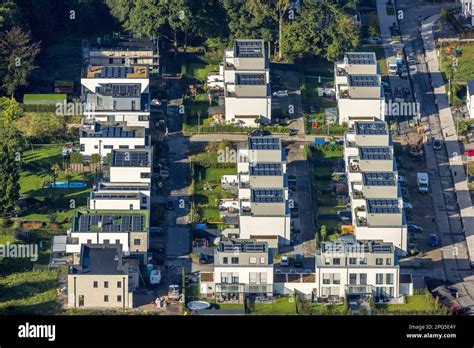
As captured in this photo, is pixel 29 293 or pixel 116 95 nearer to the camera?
pixel 29 293

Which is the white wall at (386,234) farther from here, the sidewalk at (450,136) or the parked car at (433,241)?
the sidewalk at (450,136)

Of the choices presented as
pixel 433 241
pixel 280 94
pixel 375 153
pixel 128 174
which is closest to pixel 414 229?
pixel 433 241

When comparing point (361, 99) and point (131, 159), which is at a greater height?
point (361, 99)

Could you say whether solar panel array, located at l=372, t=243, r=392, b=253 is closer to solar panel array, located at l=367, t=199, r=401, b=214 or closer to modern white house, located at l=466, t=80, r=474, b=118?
solar panel array, located at l=367, t=199, r=401, b=214

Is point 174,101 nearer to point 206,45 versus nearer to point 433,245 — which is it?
point 206,45

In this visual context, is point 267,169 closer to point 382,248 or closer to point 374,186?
point 374,186

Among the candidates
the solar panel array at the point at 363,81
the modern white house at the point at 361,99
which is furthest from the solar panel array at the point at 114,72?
the solar panel array at the point at 363,81
